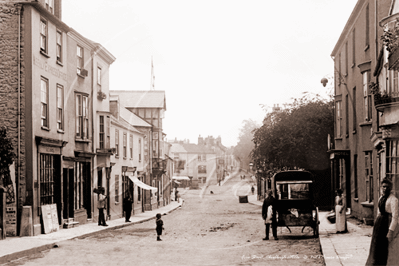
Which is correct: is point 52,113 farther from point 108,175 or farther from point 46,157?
point 108,175

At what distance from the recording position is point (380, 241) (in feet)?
31.5

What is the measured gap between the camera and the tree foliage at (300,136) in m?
38.9

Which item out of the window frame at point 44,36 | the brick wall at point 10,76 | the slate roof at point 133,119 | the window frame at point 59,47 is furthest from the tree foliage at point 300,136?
the brick wall at point 10,76

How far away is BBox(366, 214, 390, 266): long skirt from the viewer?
954cm

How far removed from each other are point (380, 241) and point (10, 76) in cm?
1572

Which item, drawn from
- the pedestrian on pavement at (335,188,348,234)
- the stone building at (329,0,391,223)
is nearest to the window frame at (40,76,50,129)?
the pedestrian on pavement at (335,188,348,234)

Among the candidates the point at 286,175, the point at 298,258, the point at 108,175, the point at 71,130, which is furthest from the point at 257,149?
the point at 298,258

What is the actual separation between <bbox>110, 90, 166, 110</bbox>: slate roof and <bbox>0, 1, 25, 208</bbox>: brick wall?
34.1 m

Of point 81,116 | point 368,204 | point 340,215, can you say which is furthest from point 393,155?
point 81,116

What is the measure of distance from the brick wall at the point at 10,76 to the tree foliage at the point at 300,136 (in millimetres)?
22948

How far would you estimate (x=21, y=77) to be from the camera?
2066cm

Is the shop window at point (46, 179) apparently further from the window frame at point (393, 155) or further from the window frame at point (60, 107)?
the window frame at point (393, 155)

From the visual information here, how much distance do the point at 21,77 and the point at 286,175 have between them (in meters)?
10.8

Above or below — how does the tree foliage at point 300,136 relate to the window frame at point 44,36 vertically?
below
